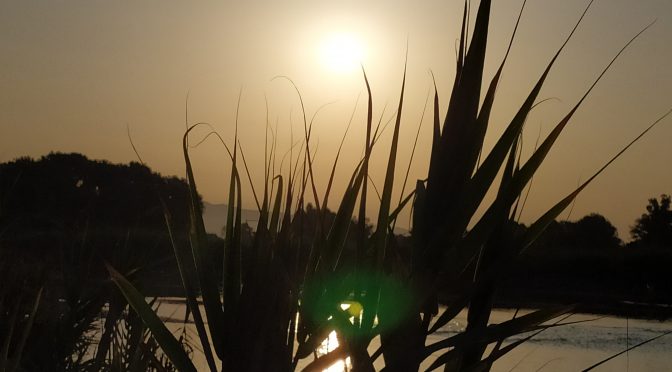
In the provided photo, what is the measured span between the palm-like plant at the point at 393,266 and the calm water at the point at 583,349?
864cm

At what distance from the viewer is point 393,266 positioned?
1508mm

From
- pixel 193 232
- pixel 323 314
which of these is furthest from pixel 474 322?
pixel 193 232

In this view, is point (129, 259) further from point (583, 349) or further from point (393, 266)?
point (583, 349)

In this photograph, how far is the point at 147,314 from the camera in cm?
147

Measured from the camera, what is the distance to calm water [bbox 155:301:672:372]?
1286cm

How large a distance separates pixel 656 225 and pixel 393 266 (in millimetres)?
50421

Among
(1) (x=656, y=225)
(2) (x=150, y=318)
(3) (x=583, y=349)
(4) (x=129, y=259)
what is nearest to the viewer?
(2) (x=150, y=318)

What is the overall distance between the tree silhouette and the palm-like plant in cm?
4471

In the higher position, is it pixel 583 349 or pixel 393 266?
pixel 393 266

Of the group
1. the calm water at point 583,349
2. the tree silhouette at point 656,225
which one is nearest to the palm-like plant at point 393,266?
the calm water at point 583,349

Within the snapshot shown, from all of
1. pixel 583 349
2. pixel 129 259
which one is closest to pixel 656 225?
pixel 583 349

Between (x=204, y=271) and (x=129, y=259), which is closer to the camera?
(x=204, y=271)

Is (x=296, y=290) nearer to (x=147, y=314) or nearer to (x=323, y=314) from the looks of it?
(x=323, y=314)

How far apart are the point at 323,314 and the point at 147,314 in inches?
11.6
